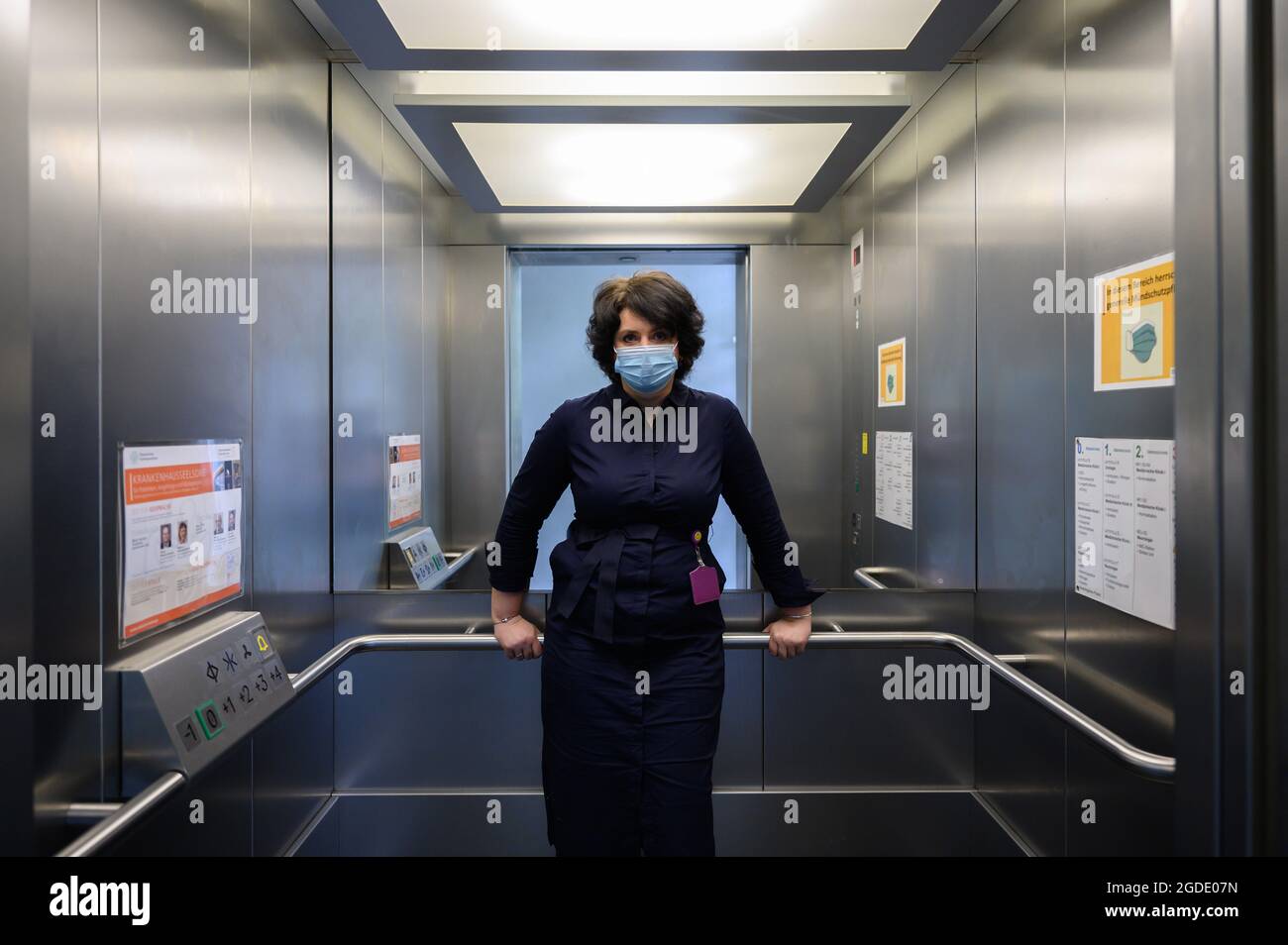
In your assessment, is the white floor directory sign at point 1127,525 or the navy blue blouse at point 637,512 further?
the navy blue blouse at point 637,512

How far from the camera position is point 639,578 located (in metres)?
1.59

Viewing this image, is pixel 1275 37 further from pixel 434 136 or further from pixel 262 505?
pixel 262 505

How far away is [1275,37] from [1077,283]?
3.21 feet

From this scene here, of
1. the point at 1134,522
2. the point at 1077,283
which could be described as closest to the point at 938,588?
the point at 1134,522

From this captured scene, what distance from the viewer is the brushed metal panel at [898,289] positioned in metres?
2.55

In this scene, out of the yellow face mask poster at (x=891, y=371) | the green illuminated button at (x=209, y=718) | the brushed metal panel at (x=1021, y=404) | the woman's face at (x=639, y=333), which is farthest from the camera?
the yellow face mask poster at (x=891, y=371)

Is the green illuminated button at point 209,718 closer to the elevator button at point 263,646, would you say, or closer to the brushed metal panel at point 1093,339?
the elevator button at point 263,646

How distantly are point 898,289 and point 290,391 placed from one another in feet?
6.80

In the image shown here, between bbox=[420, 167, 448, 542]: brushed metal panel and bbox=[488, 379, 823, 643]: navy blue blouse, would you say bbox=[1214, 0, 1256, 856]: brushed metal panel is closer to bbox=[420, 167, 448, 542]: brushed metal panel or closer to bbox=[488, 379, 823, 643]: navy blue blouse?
bbox=[488, 379, 823, 643]: navy blue blouse

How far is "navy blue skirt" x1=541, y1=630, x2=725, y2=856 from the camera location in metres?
1.56

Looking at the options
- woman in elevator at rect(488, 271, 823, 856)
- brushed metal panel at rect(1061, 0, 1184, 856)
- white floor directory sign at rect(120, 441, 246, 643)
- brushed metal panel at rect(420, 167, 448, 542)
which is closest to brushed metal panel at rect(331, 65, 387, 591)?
brushed metal panel at rect(420, 167, 448, 542)

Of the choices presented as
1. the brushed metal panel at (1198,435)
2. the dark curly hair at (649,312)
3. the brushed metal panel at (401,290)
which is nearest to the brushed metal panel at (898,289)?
the dark curly hair at (649,312)

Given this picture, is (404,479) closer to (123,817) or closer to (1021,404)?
(123,817)

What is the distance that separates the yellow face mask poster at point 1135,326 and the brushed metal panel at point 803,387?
111cm
